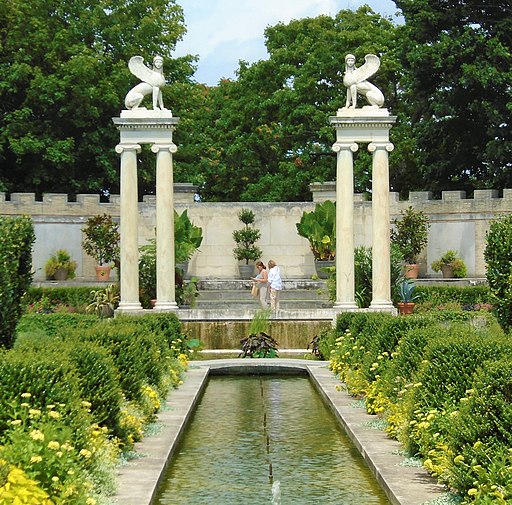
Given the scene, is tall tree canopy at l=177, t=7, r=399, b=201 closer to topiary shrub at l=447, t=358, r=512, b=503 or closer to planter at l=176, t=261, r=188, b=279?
planter at l=176, t=261, r=188, b=279

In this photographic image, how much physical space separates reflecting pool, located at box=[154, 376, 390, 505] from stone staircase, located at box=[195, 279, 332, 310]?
13204mm

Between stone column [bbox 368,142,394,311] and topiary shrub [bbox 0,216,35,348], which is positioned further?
stone column [bbox 368,142,394,311]

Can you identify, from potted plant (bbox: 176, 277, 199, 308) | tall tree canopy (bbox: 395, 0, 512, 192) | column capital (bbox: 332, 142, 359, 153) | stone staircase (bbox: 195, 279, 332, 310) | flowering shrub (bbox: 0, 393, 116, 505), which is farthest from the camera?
tall tree canopy (bbox: 395, 0, 512, 192)

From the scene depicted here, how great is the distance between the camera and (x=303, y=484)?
33.3ft

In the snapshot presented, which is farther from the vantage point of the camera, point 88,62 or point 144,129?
point 88,62

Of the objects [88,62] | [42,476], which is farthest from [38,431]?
[88,62]

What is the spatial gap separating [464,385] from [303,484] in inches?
71.3

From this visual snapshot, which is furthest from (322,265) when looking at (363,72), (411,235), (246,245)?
(363,72)

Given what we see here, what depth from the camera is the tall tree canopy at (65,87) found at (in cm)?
3853

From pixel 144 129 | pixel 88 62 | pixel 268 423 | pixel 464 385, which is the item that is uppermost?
pixel 88 62

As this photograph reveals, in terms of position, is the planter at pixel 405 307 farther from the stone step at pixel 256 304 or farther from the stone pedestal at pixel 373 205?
the stone step at pixel 256 304

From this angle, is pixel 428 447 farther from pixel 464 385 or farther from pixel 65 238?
pixel 65 238

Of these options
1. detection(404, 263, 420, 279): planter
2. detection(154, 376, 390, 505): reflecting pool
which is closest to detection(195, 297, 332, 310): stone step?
detection(404, 263, 420, 279): planter

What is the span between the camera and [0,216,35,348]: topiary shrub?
1377 centimetres
